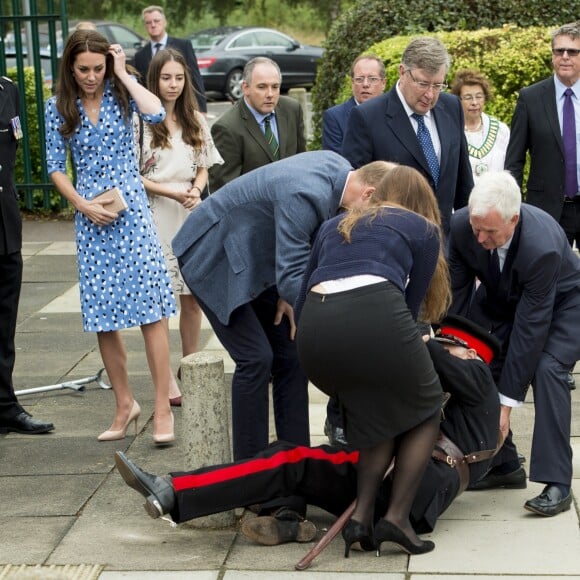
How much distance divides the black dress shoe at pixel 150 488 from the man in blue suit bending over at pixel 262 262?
636mm

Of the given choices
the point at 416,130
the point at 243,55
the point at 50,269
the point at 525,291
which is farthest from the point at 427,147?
the point at 243,55

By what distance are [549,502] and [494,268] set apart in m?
0.99

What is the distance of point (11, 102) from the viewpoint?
6.29 m

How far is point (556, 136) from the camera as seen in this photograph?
7.36 metres

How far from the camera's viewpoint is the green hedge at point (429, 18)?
38.1 feet

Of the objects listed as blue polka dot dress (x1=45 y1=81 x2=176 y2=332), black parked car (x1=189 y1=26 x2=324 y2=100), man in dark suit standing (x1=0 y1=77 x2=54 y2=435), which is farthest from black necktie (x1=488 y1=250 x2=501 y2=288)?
black parked car (x1=189 y1=26 x2=324 y2=100)

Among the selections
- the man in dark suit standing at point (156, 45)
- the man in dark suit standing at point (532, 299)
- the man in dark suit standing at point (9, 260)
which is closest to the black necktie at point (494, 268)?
the man in dark suit standing at point (532, 299)

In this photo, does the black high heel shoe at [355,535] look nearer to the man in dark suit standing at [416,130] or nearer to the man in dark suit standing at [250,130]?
the man in dark suit standing at [416,130]

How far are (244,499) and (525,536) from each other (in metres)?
1.12

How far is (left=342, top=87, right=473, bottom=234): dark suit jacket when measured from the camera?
6.29 meters

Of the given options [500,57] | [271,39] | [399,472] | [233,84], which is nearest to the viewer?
[399,472]

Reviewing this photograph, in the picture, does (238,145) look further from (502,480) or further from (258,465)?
(258,465)

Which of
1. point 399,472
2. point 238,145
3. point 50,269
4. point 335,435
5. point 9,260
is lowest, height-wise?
point 50,269

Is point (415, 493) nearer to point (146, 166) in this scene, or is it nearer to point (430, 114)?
point (430, 114)
